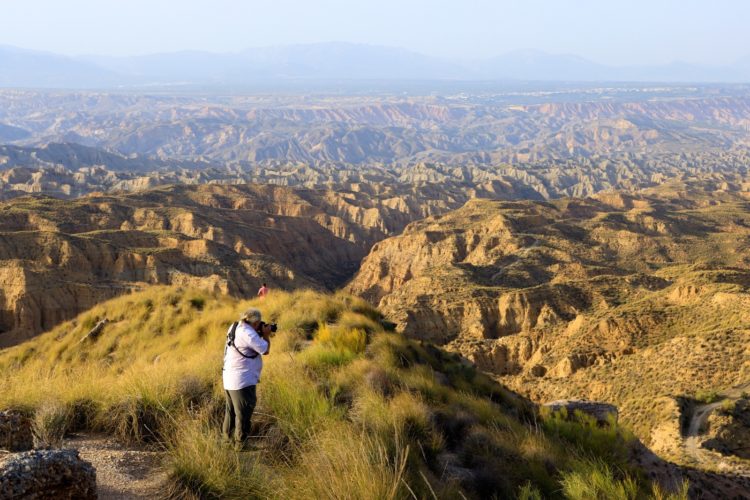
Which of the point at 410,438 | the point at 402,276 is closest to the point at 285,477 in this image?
the point at 410,438

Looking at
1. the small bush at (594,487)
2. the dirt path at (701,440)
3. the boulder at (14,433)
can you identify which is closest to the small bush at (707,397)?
the dirt path at (701,440)

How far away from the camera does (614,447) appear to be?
27.9ft

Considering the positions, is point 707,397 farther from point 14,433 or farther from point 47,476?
point 47,476

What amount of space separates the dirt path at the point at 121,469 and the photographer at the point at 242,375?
0.89 m

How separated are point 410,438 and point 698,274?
34.5 metres

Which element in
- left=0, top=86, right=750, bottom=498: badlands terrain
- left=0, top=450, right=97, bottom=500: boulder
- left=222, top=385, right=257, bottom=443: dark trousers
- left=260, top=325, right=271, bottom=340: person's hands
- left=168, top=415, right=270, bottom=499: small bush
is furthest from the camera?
left=260, top=325, right=271, bottom=340: person's hands

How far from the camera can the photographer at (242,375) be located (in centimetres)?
665

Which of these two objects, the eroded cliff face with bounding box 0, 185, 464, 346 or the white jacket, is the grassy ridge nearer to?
the white jacket

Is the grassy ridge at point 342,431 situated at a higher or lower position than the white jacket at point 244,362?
lower

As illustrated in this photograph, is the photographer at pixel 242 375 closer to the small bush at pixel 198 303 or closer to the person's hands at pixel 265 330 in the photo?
the person's hands at pixel 265 330

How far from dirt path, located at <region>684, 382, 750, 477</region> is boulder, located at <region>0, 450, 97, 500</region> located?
583 inches

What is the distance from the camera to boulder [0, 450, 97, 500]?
441cm

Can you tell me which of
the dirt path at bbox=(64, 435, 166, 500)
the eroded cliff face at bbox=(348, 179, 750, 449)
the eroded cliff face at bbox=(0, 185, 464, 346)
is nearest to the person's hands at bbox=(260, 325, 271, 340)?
the dirt path at bbox=(64, 435, 166, 500)

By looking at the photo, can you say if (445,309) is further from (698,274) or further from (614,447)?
(614,447)
